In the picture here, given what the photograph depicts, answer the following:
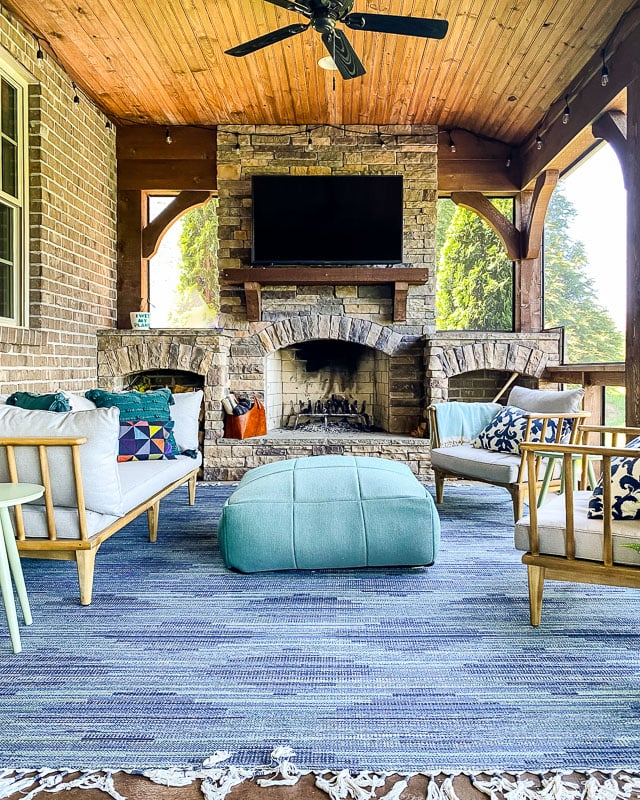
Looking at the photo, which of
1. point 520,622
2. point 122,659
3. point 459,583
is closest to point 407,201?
point 459,583

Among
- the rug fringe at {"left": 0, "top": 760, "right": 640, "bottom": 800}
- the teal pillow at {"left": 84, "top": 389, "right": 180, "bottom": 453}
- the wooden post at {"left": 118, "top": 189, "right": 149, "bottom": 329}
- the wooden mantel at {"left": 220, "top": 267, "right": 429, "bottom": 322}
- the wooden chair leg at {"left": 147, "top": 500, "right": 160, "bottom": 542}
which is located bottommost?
the rug fringe at {"left": 0, "top": 760, "right": 640, "bottom": 800}

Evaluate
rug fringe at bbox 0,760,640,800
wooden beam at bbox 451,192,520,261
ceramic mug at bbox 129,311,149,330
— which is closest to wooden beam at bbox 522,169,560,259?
wooden beam at bbox 451,192,520,261

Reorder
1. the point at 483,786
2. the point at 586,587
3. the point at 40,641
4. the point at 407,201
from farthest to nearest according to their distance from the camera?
the point at 407,201 → the point at 586,587 → the point at 40,641 → the point at 483,786

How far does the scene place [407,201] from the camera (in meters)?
5.44

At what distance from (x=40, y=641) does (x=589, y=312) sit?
551 cm

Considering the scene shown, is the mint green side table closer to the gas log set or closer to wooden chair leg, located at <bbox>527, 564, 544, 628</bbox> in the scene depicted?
wooden chair leg, located at <bbox>527, 564, 544, 628</bbox>

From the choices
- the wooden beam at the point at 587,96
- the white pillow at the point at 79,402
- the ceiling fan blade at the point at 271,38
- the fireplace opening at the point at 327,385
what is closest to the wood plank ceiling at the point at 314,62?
the wooden beam at the point at 587,96

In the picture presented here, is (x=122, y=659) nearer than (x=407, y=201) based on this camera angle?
Yes

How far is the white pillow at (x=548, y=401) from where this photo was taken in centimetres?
395

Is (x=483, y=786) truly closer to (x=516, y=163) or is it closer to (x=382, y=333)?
(x=382, y=333)

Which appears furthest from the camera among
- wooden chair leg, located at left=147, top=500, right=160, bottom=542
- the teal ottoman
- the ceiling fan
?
wooden chair leg, located at left=147, top=500, right=160, bottom=542

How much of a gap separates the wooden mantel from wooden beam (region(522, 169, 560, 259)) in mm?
1129

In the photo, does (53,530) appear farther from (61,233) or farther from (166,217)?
(166,217)

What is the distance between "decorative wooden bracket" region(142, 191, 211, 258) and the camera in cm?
561
